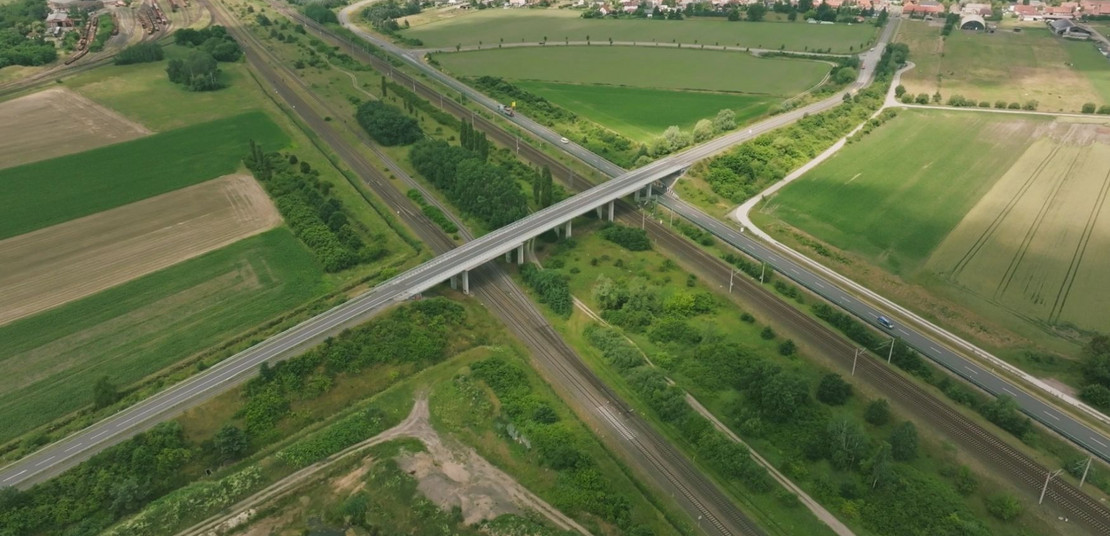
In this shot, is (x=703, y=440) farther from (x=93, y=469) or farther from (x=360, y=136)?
(x=360, y=136)

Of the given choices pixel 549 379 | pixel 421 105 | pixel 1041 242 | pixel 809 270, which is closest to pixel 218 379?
pixel 549 379

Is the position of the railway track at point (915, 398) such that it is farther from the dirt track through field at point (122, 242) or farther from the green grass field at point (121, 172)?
the green grass field at point (121, 172)

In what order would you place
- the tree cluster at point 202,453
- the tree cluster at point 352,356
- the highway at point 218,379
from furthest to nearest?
1. the tree cluster at point 352,356
2. the highway at point 218,379
3. the tree cluster at point 202,453

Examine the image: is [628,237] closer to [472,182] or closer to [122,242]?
[472,182]

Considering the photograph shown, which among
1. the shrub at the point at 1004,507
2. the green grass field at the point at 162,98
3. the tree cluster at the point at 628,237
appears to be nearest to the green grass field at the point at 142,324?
the tree cluster at the point at 628,237

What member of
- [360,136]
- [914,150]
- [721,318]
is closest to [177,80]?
[360,136]

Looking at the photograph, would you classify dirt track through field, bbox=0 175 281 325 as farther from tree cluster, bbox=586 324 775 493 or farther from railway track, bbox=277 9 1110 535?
railway track, bbox=277 9 1110 535
